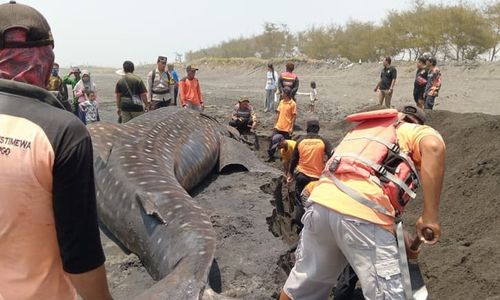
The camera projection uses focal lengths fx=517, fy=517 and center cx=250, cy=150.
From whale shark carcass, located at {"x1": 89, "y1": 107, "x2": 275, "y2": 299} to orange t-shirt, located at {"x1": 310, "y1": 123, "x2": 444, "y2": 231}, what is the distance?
98cm

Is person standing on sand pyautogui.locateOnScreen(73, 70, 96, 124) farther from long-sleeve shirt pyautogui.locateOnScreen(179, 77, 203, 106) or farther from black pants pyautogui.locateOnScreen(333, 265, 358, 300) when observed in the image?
black pants pyautogui.locateOnScreen(333, 265, 358, 300)

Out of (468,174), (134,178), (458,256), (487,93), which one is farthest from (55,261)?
(487,93)

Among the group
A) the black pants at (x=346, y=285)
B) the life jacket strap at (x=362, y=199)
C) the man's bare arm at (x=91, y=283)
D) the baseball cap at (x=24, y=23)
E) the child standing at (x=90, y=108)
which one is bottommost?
the black pants at (x=346, y=285)

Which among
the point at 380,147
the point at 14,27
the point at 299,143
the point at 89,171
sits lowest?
the point at 299,143

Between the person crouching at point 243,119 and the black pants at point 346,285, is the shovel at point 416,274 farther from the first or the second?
the person crouching at point 243,119

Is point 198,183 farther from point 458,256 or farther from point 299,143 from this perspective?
point 458,256

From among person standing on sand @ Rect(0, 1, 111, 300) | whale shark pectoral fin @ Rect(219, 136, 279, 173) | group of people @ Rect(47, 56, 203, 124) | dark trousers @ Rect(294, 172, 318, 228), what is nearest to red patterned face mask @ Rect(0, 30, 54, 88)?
person standing on sand @ Rect(0, 1, 111, 300)

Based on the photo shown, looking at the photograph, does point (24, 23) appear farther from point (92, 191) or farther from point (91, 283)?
point (91, 283)

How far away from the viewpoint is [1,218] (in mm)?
1640

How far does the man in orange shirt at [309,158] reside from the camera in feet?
21.7

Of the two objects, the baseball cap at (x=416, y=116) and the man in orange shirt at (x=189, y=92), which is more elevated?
the baseball cap at (x=416, y=116)

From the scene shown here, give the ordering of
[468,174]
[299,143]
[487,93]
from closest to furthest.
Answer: [299,143] → [468,174] → [487,93]

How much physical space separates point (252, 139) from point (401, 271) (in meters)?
8.51

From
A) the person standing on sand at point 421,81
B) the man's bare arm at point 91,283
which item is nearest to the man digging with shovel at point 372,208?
the man's bare arm at point 91,283
